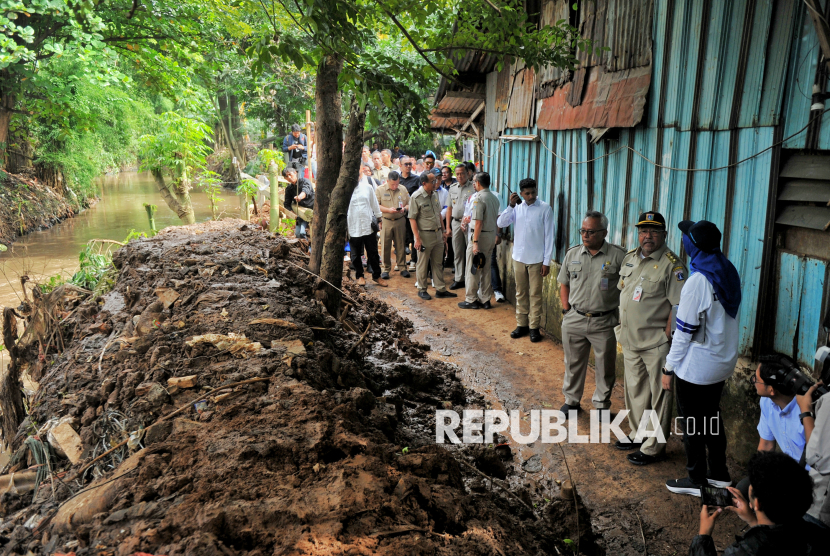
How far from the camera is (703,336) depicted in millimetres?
3707

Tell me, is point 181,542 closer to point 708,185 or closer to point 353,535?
point 353,535

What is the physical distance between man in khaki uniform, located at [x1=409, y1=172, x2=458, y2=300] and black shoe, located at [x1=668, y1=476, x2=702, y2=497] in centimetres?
551

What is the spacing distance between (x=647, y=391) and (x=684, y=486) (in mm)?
776

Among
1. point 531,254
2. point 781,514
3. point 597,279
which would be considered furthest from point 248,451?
point 531,254

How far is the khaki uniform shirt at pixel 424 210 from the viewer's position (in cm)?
908

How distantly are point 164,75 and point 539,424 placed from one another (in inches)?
489

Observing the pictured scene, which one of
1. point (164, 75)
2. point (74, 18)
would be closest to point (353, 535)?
point (74, 18)

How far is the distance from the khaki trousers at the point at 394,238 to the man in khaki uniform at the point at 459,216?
905 millimetres

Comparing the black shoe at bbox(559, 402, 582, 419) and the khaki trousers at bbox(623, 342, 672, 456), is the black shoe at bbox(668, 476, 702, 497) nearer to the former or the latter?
the khaki trousers at bbox(623, 342, 672, 456)

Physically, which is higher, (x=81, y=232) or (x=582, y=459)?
(x=81, y=232)

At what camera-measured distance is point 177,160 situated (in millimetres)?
11094

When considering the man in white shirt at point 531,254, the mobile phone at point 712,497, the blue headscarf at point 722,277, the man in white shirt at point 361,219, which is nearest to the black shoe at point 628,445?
the blue headscarf at point 722,277

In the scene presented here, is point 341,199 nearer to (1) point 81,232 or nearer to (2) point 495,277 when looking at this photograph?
(2) point 495,277

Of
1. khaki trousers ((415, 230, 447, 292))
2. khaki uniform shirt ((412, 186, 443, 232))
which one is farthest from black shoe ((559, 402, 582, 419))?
khaki uniform shirt ((412, 186, 443, 232))
